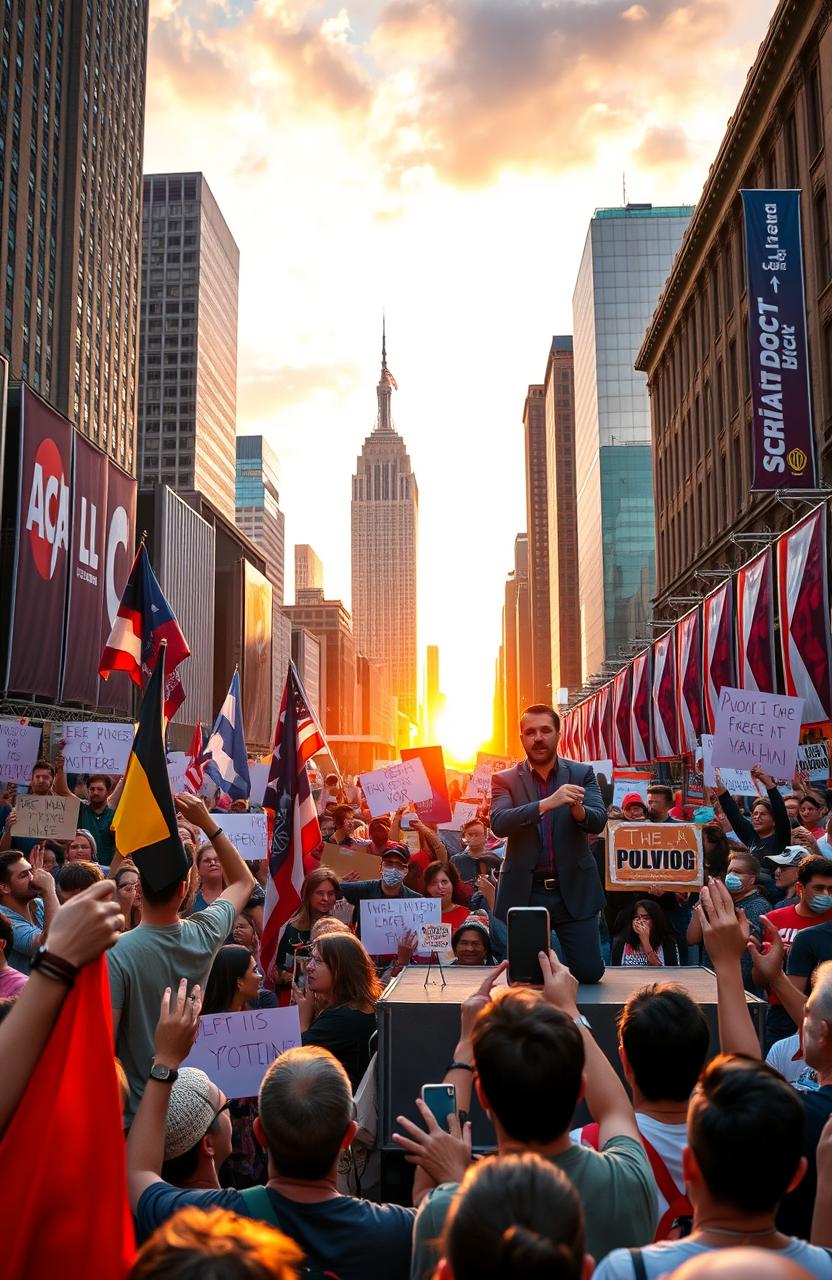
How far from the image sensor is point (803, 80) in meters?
33.6

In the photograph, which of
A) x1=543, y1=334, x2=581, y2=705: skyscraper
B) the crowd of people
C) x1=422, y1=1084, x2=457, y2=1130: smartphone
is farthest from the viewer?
x1=543, y1=334, x2=581, y2=705: skyscraper

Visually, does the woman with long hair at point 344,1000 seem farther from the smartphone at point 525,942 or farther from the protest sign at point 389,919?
the protest sign at point 389,919

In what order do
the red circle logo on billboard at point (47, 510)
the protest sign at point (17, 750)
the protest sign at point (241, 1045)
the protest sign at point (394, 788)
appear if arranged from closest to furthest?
the protest sign at point (241, 1045) → the protest sign at point (17, 750) → the protest sign at point (394, 788) → the red circle logo on billboard at point (47, 510)

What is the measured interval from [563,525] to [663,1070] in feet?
507

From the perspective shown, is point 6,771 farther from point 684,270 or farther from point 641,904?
point 684,270

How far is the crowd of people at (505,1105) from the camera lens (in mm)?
1878

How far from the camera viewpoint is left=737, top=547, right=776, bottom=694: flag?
19906 millimetres

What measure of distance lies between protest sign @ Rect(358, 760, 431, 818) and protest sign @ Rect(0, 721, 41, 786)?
405 centimetres

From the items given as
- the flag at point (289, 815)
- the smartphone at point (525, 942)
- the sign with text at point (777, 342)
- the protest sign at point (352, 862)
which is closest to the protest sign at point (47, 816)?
the flag at point (289, 815)

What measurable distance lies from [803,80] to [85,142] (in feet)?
229

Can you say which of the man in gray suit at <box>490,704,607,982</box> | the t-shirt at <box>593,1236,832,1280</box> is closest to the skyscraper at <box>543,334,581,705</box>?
the man in gray suit at <box>490,704,607,982</box>

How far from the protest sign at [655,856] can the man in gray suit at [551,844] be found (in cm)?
143

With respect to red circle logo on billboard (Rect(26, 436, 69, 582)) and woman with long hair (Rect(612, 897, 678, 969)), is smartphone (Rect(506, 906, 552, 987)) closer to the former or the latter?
woman with long hair (Rect(612, 897, 678, 969))

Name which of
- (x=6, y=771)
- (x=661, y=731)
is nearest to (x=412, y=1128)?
(x=6, y=771)
